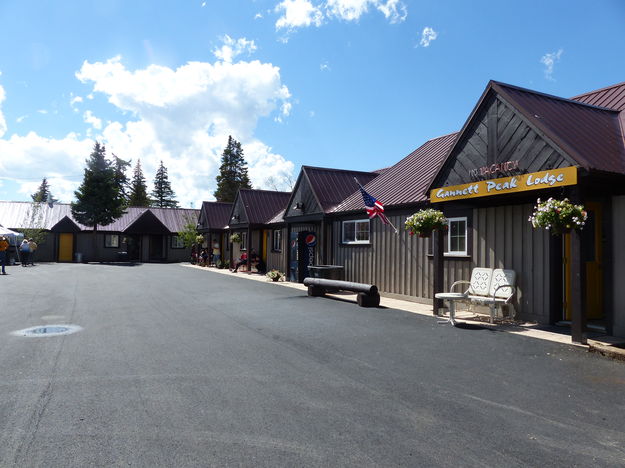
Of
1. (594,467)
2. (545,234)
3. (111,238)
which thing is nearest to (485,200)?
(545,234)

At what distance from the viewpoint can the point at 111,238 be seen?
43094 millimetres

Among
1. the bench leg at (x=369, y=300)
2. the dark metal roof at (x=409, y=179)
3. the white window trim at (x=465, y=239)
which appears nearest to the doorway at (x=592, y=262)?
the white window trim at (x=465, y=239)

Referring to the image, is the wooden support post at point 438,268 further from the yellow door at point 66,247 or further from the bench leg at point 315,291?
the yellow door at point 66,247

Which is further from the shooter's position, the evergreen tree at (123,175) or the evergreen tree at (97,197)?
the evergreen tree at (123,175)

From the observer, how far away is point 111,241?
1697 inches

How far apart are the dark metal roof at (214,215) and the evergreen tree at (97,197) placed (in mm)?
10698

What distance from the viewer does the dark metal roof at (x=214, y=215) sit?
1347 inches

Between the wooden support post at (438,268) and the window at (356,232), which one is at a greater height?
the window at (356,232)

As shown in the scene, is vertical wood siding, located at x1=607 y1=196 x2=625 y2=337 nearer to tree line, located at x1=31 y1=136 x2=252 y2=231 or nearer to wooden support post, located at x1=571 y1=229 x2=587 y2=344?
wooden support post, located at x1=571 y1=229 x2=587 y2=344

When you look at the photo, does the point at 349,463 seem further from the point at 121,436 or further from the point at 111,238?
the point at 111,238

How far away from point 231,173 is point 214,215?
1395 inches

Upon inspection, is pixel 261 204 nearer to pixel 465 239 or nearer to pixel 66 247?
pixel 465 239

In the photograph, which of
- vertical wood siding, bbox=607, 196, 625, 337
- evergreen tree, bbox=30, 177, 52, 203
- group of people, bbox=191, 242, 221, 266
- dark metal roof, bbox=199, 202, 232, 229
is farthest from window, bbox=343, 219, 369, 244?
evergreen tree, bbox=30, 177, 52, 203

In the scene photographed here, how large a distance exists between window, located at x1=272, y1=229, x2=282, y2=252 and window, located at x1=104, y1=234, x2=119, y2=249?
24.9m
